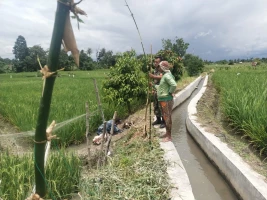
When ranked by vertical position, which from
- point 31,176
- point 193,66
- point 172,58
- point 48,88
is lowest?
point 31,176

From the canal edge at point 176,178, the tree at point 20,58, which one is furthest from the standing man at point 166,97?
the tree at point 20,58

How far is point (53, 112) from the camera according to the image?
5.96 metres

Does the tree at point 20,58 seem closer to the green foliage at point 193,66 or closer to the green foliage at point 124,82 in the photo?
the green foliage at point 193,66

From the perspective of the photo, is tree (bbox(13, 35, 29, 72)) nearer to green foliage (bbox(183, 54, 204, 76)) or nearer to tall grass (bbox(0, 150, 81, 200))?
green foliage (bbox(183, 54, 204, 76))

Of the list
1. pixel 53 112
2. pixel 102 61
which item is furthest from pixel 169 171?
pixel 102 61

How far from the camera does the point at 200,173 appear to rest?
12.5 feet

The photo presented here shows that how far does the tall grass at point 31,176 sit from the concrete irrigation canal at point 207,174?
1212 millimetres

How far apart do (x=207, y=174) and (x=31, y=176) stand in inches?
95.6

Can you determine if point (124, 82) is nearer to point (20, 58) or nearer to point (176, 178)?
point (176, 178)

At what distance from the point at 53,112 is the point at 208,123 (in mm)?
3507

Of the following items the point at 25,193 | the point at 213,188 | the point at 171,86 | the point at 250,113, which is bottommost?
the point at 213,188

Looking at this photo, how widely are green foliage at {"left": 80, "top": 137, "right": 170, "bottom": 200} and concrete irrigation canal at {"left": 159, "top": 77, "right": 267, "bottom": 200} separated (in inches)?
5.6

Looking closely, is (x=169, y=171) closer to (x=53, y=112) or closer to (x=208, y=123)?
(x=208, y=123)

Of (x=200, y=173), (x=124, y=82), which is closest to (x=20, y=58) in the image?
(x=124, y=82)
